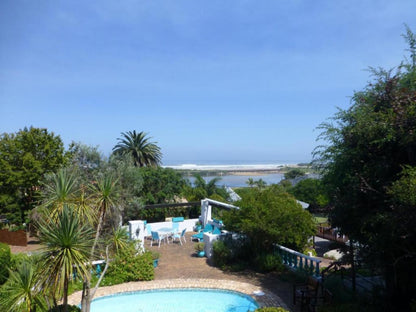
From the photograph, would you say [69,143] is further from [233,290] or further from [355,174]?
[355,174]

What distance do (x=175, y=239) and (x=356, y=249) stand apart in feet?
34.8

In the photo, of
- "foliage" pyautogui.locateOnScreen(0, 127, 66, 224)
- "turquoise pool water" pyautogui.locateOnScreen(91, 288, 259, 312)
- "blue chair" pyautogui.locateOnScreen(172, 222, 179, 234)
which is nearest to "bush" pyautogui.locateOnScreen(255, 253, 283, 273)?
"turquoise pool water" pyautogui.locateOnScreen(91, 288, 259, 312)

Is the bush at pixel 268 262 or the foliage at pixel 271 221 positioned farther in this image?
the bush at pixel 268 262

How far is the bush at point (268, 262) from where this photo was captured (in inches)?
429

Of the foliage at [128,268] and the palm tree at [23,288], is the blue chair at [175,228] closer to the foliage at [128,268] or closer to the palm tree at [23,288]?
the foliage at [128,268]

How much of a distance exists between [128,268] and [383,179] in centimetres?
850

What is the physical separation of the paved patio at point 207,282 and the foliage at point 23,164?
9461mm

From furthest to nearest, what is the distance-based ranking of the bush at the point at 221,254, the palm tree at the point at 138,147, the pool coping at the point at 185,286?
the palm tree at the point at 138,147 → the bush at the point at 221,254 → the pool coping at the point at 185,286

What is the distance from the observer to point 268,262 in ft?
35.8

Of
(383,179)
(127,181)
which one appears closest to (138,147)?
(127,181)

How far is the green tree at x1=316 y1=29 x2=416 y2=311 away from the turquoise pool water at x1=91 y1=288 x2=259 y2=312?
11.6 feet

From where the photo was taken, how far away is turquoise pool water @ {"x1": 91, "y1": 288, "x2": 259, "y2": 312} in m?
8.87

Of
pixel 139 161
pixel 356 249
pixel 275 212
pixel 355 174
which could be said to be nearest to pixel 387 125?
pixel 355 174

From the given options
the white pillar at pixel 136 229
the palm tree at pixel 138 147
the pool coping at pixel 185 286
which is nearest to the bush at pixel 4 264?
the pool coping at pixel 185 286
